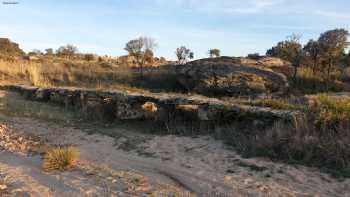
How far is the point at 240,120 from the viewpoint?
11.1 metres

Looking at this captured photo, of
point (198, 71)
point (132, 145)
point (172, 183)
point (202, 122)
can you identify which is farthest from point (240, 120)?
point (198, 71)

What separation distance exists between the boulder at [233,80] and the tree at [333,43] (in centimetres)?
586

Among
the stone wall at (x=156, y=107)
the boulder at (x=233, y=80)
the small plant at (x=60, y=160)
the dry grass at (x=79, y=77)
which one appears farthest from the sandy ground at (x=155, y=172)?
the dry grass at (x=79, y=77)

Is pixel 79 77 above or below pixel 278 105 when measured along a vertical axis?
above

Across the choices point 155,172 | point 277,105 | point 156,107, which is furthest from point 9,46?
point 155,172

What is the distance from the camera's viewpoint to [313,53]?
24.5 m

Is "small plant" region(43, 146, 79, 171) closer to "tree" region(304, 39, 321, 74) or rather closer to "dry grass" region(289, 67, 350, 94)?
"dry grass" region(289, 67, 350, 94)

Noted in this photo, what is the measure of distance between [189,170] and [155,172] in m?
0.64

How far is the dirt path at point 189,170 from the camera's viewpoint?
23.4 ft

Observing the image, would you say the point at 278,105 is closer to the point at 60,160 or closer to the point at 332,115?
the point at 332,115

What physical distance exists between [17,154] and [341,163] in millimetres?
6811

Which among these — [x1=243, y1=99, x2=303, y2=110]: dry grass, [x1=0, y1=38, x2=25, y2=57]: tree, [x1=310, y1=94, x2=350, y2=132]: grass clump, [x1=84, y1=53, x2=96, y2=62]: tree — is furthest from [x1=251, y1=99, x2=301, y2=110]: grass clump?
[x1=0, y1=38, x2=25, y2=57]: tree

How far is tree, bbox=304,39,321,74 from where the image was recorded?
944 inches

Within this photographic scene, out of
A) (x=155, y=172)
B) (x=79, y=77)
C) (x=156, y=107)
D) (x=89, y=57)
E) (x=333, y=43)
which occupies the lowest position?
(x=155, y=172)
